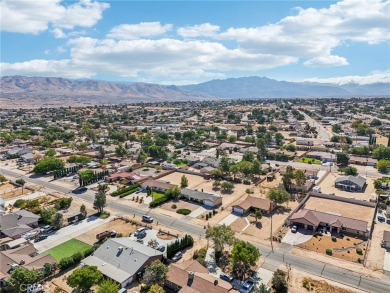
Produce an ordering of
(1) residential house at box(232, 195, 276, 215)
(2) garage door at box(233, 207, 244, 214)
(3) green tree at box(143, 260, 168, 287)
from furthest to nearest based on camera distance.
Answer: (2) garage door at box(233, 207, 244, 214), (1) residential house at box(232, 195, 276, 215), (3) green tree at box(143, 260, 168, 287)

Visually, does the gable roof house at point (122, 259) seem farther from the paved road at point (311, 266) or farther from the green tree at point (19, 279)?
the paved road at point (311, 266)

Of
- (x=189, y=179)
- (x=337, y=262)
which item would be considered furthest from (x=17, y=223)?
(x=337, y=262)

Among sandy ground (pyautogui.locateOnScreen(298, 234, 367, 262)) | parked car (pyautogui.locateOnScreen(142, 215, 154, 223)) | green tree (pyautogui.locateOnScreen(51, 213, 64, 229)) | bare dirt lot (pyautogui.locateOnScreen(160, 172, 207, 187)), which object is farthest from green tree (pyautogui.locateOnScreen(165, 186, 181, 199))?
sandy ground (pyautogui.locateOnScreen(298, 234, 367, 262))

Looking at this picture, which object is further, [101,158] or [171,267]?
[101,158]

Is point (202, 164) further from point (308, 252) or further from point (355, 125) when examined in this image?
point (355, 125)

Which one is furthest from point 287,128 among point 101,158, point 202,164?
point 101,158

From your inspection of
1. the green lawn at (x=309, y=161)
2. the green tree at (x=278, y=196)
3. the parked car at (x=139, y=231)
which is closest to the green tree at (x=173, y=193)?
the parked car at (x=139, y=231)

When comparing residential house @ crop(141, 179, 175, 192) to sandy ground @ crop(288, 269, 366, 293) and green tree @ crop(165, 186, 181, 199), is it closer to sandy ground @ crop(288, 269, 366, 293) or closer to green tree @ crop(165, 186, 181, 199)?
green tree @ crop(165, 186, 181, 199)
